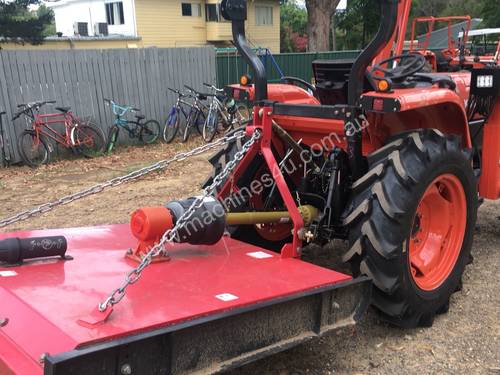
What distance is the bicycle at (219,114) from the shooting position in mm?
11266

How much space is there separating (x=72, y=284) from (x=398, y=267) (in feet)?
5.65

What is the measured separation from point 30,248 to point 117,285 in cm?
60

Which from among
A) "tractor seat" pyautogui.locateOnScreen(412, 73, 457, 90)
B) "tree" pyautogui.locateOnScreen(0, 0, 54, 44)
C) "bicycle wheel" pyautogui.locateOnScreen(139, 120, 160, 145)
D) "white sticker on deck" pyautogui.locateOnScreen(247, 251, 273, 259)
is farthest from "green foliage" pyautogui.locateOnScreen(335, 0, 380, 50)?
"white sticker on deck" pyautogui.locateOnScreen(247, 251, 273, 259)

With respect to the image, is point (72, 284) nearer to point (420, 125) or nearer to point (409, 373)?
point (409, 373)

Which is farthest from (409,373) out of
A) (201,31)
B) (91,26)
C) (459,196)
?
(91,26)

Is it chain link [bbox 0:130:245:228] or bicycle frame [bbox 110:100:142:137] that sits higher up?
chain link [bbox 0:130:245:228]

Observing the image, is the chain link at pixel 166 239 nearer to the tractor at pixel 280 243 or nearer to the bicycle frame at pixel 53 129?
the tractor at pixel 280 243

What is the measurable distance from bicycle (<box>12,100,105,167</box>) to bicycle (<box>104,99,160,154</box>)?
31cm

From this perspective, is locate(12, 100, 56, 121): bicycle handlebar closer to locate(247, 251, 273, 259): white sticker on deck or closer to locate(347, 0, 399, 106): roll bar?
locate(247, 251, 273, 259): white sticker on deck

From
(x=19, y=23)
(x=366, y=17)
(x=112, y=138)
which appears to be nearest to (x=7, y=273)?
(x=112, y=138)

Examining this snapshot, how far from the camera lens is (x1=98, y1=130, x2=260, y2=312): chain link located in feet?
7.39

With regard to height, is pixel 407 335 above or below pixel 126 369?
below

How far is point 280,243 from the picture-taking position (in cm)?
408

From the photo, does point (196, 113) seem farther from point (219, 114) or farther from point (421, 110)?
point (421, 110)
